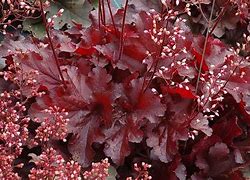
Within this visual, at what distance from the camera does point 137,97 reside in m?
2.06

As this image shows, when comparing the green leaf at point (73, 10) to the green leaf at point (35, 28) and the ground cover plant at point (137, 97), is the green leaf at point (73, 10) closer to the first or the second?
the green leaf at point (35, 28)

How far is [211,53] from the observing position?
2.27 m

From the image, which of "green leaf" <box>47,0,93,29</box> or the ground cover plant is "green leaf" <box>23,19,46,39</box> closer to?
"green leaf" <box>47,0,93,29</box>

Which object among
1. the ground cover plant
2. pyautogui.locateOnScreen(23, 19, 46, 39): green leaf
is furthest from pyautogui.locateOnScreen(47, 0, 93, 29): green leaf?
the ground cover plant

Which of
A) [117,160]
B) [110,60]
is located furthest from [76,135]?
[110,60]

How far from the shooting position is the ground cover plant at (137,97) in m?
2.00

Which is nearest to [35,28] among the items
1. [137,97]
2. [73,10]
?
[73,10]

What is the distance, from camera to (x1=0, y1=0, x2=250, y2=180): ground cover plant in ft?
6.56

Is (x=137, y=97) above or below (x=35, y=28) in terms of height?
above

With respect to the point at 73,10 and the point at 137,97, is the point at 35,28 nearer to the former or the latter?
the point at 73,10

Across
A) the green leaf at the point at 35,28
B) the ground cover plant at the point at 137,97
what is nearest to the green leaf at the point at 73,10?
the green leaf at the point at 35,28

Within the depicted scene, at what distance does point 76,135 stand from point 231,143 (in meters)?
0.57

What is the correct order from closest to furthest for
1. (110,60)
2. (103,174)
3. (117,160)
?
1. (103,174)
2. (117,160)
3. (110,60)

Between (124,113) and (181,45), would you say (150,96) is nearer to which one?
(124,113)
